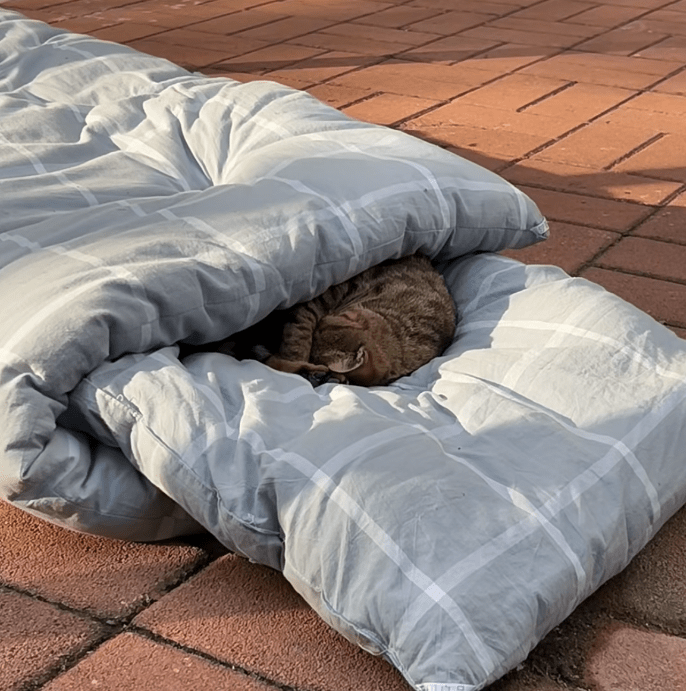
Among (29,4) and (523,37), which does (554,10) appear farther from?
(29,4)

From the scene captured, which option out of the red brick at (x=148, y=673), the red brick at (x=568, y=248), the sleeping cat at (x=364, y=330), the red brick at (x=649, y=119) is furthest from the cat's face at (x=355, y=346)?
the red brick at (x=649, y=119)

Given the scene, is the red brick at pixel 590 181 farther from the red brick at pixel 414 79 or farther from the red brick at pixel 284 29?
the red brick at pixel 284 29

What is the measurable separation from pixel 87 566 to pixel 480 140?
105 inches

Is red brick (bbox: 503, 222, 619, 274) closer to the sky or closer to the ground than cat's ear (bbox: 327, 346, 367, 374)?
closer to the ground

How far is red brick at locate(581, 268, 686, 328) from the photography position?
2742 mm

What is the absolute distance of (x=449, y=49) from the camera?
5.43 metres

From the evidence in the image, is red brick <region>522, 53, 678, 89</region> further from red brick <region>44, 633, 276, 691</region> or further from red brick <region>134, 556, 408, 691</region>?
red brick <region>44, 633, 276, 691</region>

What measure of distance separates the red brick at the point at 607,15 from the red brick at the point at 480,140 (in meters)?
2.29

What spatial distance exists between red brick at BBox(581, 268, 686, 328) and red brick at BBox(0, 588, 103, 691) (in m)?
1.66

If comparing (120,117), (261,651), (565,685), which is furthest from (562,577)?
(120,117)

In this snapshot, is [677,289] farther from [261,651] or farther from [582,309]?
[261,651]

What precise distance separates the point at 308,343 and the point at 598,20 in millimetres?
4539

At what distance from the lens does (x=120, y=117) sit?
275 centimetres

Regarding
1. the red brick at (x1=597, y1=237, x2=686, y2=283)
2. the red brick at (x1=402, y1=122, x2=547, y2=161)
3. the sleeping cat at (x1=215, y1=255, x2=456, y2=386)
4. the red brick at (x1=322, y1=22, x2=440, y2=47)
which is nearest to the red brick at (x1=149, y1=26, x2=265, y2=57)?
the red brick at (x1=322, y1=22, x2=440, y2=47)
